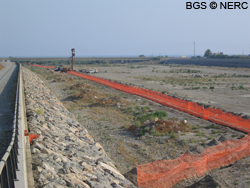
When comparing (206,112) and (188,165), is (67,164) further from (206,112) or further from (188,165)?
(206,112)

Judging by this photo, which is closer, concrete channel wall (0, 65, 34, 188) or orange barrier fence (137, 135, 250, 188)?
concrete channel wall (0, 65, 34, 188)

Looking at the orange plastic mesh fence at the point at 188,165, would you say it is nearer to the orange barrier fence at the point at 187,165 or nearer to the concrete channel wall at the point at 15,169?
the orange barrier fence at the point at 187,165

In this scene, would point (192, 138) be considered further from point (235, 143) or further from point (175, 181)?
point (175, 181)

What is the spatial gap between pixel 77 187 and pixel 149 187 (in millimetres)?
2978

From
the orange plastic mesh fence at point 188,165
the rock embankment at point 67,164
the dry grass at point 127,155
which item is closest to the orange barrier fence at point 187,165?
the orange plastic mesh fence at point 188,165

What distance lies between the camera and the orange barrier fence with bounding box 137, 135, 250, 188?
8500mm

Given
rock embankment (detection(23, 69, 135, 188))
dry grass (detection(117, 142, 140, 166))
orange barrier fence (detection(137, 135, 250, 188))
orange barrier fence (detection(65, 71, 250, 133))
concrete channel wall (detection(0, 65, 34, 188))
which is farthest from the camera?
orange barrier fence (detection(65, 71, 250, 133))

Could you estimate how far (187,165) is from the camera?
9.27m

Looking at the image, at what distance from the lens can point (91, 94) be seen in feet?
93.9

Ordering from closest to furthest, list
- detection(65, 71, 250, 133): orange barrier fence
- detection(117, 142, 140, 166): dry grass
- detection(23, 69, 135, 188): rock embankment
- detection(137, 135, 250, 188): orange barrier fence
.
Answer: detection(23, 69, 135, 188): rock embankment
detection(137, 135, 250, 188): orange barrier fence
detection(117, 142, 140, 166): dry grass
detection(65, 71, 250, 133): orange barrier fence

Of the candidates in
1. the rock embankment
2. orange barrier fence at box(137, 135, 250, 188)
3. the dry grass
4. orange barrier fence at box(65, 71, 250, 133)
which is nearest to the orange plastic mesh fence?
orange barrier fence at box(137, 135, 250, 188)

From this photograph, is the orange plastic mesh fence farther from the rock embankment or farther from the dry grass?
the dry grass

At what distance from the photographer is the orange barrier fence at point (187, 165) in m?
8.50

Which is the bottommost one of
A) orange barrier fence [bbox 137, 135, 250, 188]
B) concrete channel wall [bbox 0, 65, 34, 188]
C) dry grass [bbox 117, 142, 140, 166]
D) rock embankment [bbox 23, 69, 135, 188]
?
dry grass [bbox 117, 142, 140, 166]
